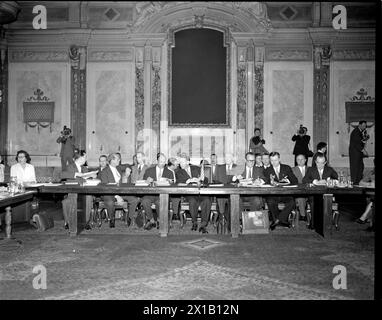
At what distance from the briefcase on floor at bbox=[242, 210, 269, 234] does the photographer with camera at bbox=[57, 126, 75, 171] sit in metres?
5.63

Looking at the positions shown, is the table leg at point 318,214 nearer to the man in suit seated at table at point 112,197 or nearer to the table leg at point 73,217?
the man in suit seated at table at point 112,197

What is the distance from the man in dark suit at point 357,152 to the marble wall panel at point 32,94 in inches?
295

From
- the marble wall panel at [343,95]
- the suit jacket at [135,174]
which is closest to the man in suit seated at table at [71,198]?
the suit jacket at [135,174]

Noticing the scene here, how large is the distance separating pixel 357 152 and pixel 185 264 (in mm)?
6796

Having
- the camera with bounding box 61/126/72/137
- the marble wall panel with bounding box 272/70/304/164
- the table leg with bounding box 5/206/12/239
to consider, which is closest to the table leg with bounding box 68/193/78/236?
the table leg with bounding box 5/206/12/239

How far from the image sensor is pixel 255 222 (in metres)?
6.10

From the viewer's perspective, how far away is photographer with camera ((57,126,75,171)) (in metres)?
10.4

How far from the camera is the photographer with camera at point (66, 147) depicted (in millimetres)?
10398

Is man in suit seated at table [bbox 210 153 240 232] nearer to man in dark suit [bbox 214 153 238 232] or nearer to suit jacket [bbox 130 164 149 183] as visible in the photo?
man in dark suit [bbox 214 153 238 232]
